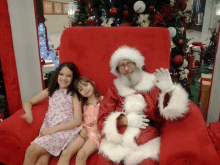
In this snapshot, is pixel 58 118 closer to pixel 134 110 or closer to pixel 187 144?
pixel 134 110

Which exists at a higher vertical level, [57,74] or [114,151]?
[57,74]

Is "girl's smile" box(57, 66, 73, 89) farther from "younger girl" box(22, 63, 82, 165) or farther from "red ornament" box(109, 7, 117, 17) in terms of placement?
"red ornament" box(109, 7, 117, 17)

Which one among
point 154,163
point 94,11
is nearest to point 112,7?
point 94,11

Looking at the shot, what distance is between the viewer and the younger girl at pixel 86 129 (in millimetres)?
1168

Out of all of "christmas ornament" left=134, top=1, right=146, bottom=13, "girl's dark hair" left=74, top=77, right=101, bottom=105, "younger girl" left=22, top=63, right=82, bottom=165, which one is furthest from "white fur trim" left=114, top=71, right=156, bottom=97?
"christmas ornament" left=134, top=1, right=146, bottom=13

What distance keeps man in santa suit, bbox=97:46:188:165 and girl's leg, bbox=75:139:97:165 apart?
0.22ft

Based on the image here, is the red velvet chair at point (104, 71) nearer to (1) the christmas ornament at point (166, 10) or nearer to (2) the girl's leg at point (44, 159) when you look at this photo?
(2) the girl's leg at point (44, 159)

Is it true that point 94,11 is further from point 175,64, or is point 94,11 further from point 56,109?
point 56,109

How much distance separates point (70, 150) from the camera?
1214mm

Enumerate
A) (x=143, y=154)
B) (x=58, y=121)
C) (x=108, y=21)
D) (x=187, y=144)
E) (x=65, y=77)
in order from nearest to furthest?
(x=187, y=144), (x=143, y=154), (x=58, y=121), (x=65, y=77), (x=108, y=21)

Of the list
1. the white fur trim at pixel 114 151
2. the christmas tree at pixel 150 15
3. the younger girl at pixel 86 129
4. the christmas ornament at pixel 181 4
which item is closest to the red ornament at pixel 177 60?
the christmas tree at pixel 150 15

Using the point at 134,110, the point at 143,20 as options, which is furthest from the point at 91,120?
the point at 143,20

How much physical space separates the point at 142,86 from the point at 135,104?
5.5 inches

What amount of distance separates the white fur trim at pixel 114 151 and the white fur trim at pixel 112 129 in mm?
36
